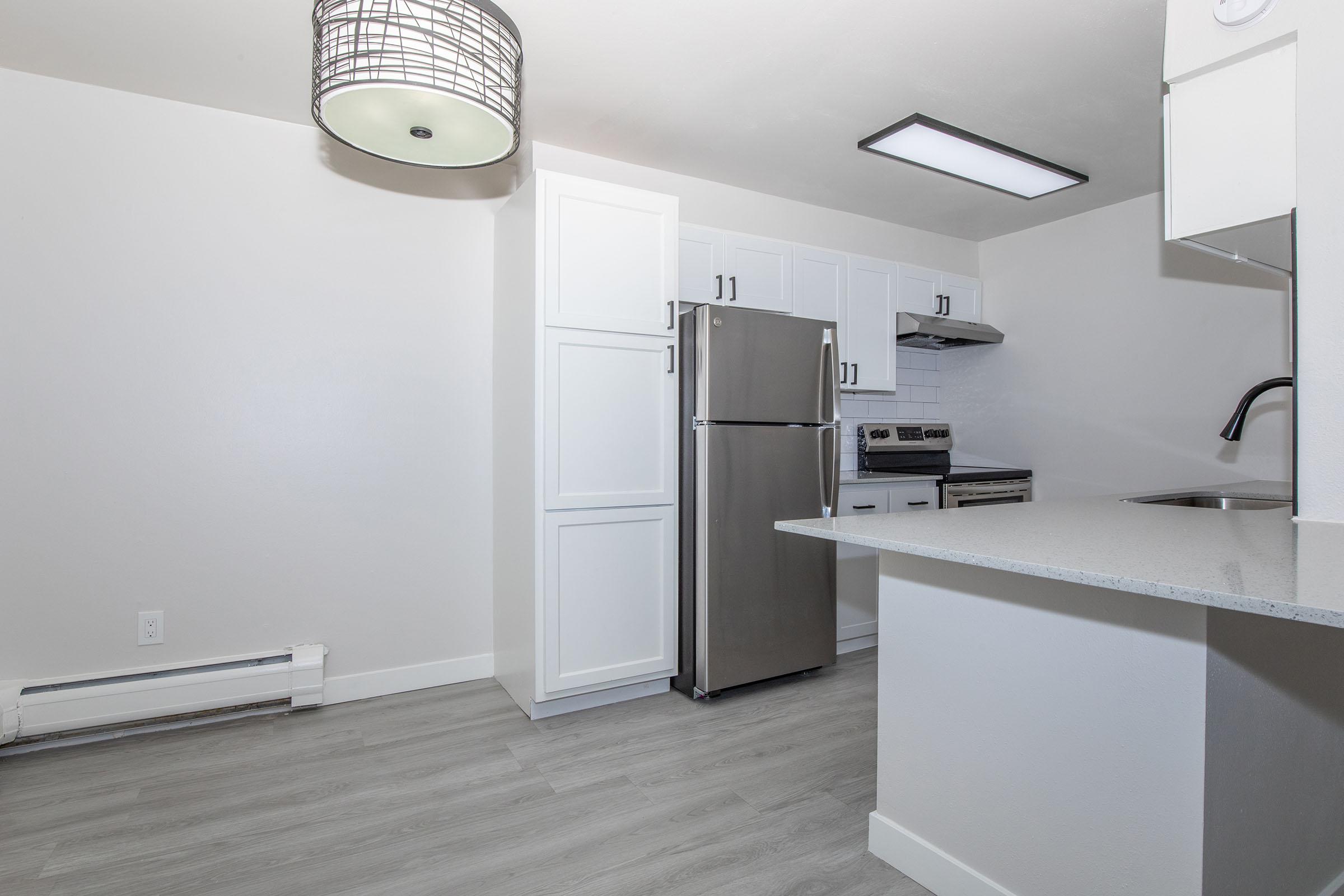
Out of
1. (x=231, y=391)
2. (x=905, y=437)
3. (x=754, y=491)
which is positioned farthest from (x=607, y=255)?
(x=905, y=437)

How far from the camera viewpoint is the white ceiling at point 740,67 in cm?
215

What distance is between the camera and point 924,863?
1.70 meters

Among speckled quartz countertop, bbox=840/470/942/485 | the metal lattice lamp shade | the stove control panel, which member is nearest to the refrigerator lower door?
speckled quartz countertop, bbox=840/470/942/485

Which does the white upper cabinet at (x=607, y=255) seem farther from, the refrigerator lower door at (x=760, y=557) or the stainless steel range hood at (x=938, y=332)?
the stainless steel range hood at (x=938, y=332)

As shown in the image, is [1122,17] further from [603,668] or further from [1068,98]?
[603,668]

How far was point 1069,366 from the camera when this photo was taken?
163 inches

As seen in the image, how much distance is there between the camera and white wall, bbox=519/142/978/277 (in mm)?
3240

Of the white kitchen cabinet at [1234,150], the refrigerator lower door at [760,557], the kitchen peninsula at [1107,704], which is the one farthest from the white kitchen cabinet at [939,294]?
the kitchen peninsula at [1107,704]

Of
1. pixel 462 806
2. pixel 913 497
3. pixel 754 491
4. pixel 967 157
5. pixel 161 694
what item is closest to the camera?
pixel 462 806

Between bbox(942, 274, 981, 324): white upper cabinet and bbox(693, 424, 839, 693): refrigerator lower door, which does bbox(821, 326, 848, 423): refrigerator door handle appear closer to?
bbox(693, 424, 839, 693): refrigerator lower door

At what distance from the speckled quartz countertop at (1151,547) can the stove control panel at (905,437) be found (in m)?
2.15

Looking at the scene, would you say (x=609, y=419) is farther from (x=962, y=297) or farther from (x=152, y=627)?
(x=962, y=297)

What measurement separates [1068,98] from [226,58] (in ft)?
10.3

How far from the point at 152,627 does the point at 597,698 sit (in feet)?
5.77
